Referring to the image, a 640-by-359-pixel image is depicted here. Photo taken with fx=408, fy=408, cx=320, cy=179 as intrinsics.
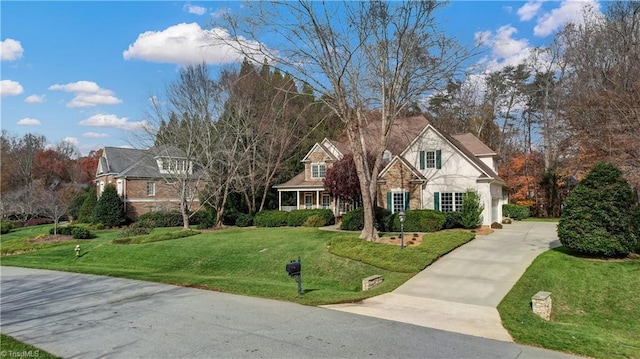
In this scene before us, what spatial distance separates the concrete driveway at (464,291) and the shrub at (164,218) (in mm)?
26237

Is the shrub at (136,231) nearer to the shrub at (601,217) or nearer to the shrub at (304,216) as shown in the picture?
the shrub at (304,216)

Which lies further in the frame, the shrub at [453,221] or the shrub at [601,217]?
the shrub at [453,221]

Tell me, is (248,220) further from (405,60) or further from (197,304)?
(197,304)

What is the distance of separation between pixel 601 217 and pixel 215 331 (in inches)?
516

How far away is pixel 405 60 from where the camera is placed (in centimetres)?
1828

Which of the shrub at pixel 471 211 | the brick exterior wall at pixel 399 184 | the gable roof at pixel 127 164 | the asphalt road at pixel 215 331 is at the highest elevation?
the gable roof at pixel 127 164

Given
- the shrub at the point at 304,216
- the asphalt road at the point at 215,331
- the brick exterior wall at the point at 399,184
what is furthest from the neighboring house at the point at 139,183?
the asphalt road at the point at 215,331

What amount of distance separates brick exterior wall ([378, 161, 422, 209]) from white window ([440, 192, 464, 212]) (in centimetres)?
148

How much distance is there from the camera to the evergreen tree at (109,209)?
35.8 metres

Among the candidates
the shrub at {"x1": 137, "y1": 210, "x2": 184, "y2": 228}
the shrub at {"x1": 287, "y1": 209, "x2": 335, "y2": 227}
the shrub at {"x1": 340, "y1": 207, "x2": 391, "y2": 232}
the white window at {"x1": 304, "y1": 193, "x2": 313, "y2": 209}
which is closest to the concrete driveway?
the shrub at {"x1": 340, "y1": 207, "x2": 391, "y2": 232}

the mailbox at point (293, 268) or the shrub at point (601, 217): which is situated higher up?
the shrub at point (601, 217)

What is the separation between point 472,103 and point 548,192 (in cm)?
1444

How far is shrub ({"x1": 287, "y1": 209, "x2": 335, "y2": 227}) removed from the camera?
95.6 feet

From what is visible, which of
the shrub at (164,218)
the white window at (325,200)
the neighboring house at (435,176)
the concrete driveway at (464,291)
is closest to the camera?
the concrete driveway at (464,291)
